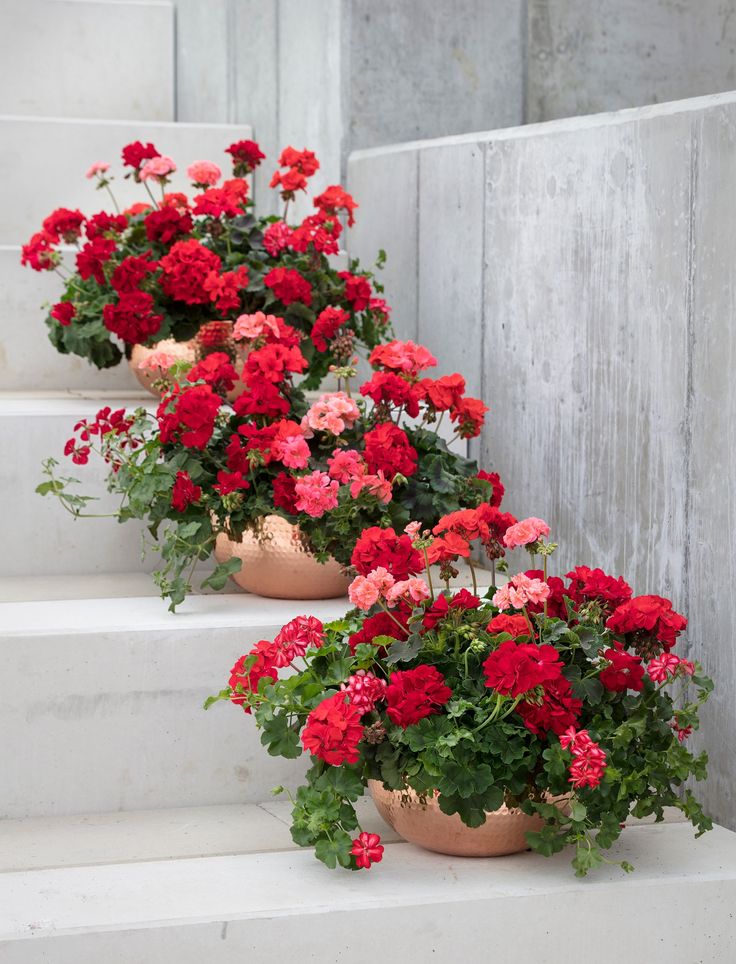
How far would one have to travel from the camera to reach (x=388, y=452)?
65.9 inches

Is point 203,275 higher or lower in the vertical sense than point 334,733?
higher

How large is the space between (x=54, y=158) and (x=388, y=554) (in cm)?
176

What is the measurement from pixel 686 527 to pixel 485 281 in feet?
2.26

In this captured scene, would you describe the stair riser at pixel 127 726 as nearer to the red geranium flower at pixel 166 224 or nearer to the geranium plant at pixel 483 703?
the geranium plant at pixel 483 703

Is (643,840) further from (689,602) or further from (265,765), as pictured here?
(265,765)

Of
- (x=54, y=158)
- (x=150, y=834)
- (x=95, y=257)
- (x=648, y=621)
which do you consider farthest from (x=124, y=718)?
(x=54, y=158)

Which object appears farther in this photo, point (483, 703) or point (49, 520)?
point (49, 520)

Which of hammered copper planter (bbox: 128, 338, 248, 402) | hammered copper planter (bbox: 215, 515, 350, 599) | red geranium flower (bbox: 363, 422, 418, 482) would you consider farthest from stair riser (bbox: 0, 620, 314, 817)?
hammered copper planter (bbox: 128, 338, 248, 402)

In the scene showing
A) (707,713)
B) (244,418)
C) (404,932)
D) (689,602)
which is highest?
(244,418)

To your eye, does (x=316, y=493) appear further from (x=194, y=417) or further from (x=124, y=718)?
(x=124, y=718)

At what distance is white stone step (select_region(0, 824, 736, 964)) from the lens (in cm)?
118

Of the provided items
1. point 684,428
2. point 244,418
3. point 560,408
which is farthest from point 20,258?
point 684,428

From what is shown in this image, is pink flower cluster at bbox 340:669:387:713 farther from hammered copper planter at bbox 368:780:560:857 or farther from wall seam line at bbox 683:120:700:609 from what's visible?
wall seam line at bbox 683:120:700:609

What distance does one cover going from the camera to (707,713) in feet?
4.92
